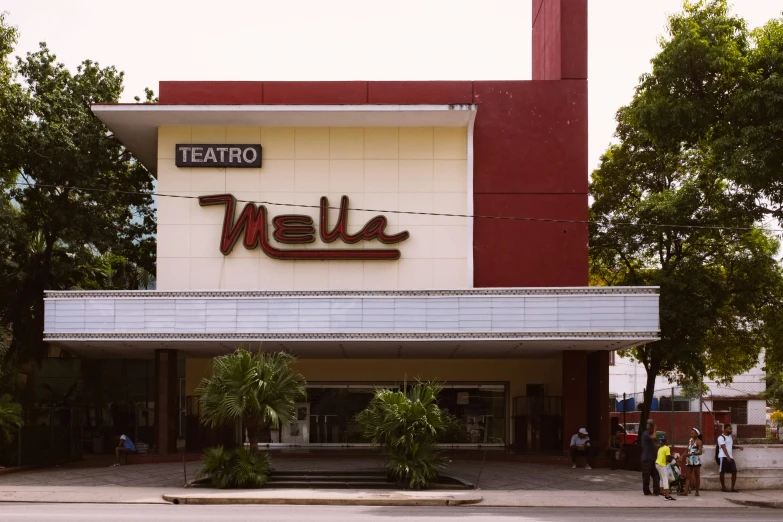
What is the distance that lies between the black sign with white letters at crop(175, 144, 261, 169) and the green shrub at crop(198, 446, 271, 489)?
33.0ft

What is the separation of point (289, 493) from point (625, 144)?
2111cm

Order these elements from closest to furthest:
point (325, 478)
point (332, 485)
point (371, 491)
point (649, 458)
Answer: point (649, 458)
point (371, 491)
point (332, 485)
point (325, 478)

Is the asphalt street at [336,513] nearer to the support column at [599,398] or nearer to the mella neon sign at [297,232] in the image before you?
the mella neon sign at [297,232]

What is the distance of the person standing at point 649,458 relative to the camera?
934 inches

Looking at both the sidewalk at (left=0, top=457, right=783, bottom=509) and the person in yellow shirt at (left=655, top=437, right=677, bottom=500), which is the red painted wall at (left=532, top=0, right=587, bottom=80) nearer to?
the sidewalk at (left=0, top=457, right=783, bottom=509)

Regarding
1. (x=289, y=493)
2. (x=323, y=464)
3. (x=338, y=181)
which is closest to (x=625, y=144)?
(x=338, y=181)

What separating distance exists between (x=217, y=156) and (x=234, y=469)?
1087 cm

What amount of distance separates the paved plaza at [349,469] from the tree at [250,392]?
229 centimetres

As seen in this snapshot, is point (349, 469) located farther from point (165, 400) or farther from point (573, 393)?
point (573, 393)

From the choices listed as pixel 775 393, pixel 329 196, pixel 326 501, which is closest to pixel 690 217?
pixel 329 196

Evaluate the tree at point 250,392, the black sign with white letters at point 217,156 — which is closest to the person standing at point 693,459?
the tree at point 250,392

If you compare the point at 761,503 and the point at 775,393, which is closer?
the point at 761,503

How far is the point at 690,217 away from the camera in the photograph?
1407 inches

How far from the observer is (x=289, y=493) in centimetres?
2423
